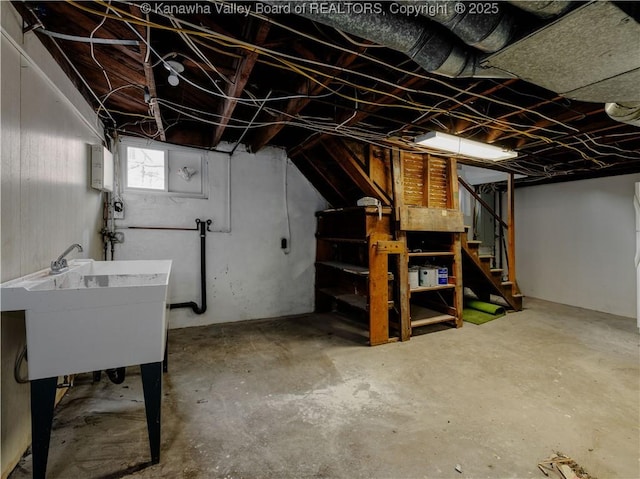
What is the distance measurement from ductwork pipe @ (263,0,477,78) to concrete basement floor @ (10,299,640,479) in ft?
6.84

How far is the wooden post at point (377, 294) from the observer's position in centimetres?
318

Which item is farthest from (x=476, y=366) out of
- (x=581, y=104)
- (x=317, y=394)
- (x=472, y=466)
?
(x=581, y=104)

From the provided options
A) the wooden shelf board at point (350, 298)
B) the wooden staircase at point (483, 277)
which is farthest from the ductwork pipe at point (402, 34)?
the wooden staircase at point (483, 277)

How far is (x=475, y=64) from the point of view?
1.50 m

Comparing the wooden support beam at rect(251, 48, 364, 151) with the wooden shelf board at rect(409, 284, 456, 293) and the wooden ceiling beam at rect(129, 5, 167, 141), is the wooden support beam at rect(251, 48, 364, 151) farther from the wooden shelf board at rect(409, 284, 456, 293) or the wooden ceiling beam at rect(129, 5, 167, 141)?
the wooden shelf board at rect(409, 284, 456, 293)

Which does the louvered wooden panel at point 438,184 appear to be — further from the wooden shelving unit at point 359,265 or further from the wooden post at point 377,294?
the wooden post at point 377,294

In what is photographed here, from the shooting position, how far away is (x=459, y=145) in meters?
3.02

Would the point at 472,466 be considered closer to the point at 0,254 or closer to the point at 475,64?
the point at 475,64

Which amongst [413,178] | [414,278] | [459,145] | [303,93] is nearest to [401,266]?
[414,278]

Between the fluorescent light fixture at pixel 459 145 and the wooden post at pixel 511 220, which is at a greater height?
the fluorescent light fixture at pixel 459 145

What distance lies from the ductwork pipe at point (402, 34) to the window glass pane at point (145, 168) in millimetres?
3087

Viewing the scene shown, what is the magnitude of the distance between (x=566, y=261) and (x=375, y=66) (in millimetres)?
5330

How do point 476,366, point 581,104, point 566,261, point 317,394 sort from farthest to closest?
point 566,261 → point 476,366 → point 581,104 → point 317,394

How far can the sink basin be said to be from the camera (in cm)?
129
